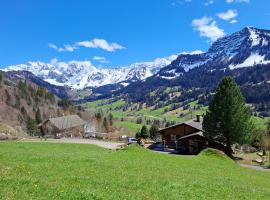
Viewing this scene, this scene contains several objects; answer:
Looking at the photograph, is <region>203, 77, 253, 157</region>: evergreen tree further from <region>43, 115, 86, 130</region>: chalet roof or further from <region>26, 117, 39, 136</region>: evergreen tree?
<region>43, 115, 86, 130</region>: chalet roof

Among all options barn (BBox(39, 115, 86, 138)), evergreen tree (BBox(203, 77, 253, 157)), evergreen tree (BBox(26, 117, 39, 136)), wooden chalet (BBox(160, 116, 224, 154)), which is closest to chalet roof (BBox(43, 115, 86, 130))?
barn (BBox(39, 115, 86, 138))

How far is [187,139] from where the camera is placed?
3780 inches

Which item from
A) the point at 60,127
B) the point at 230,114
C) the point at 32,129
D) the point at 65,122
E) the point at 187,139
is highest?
the point at 65,122

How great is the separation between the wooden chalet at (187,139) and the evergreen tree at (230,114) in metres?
8.94

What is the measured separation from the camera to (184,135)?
103m

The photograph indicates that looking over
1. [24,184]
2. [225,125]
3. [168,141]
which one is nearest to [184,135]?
[168,141]

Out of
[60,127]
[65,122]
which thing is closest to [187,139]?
[60,127]

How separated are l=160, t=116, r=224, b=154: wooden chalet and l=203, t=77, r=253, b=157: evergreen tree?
29.3 feet

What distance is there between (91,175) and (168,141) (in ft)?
270

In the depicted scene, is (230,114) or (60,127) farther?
(60,127)

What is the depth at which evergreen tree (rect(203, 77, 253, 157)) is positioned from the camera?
3002 inches

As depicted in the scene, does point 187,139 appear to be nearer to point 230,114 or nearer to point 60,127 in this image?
point 230,114

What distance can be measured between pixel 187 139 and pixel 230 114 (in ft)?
71.9

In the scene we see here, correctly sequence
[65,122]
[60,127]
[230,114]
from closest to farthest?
[230,114], [60,127], [65,122]
